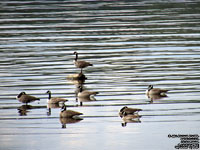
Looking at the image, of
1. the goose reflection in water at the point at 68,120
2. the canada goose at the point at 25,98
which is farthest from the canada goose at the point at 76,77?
the goose reflection in water at the point at 68,120

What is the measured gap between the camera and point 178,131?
23141mm

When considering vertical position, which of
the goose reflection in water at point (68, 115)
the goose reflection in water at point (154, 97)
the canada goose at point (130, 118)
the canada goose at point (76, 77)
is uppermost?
the canada goose at point (76, 77)

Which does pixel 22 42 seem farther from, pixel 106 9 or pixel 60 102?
pixel 106 9

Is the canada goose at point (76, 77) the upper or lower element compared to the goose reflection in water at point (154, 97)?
upper

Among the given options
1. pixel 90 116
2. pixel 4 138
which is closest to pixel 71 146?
pixel 4 138

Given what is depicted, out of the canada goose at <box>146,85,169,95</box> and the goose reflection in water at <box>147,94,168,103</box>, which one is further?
the canada goose at <box>146,85,169,95</box>

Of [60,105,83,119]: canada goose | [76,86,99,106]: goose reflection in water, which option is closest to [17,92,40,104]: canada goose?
[76,86,99,106]: goose reflection in water

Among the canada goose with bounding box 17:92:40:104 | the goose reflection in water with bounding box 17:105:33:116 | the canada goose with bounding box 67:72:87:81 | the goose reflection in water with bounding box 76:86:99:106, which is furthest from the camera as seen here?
the canada goose with bounding box 67:72:87:81

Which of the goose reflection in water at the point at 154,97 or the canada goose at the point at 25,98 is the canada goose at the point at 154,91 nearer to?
the goose reflection in water at the point at 154,97

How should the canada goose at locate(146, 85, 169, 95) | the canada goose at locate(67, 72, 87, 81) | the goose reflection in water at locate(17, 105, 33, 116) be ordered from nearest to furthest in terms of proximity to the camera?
1. the goose reflection in water at locate(17, 105, 33, 116)
2. the canada goose at locate(146, 85, 169, 95)
3. the canada goose at locate(67, 72, 87, 81)

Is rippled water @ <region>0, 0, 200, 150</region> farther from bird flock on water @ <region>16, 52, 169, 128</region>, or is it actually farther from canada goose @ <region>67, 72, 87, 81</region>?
canada goose @ <region>67, 72, 87, 81</region>

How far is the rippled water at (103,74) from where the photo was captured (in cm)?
2330

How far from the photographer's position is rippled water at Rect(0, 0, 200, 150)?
2330cm

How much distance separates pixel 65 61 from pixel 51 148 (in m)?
19.5
